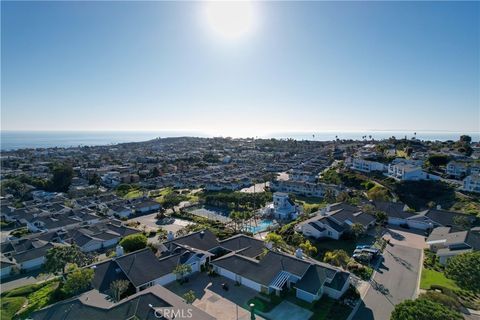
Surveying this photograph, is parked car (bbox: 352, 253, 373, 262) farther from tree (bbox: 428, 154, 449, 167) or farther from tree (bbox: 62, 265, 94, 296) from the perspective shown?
tree (bbox: 428, 154, 449, 167)

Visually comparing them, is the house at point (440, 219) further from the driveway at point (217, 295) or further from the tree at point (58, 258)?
the tree at point (58, 258)

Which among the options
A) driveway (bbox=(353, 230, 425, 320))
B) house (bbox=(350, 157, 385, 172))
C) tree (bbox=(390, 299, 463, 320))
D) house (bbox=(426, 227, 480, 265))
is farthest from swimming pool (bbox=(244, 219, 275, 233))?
house (bbox=(350, 157, 385, 172))

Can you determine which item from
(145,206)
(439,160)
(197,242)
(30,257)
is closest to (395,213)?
(197,242)

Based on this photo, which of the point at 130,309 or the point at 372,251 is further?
the point at 372,251

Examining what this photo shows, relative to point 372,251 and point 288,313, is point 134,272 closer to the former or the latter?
point 288,313

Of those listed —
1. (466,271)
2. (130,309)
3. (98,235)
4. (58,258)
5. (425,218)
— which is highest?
(466,271)

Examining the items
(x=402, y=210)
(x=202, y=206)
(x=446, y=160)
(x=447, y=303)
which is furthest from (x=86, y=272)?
(x=446, y=160)

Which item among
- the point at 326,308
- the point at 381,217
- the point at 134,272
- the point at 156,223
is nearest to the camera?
the point at 326,308
